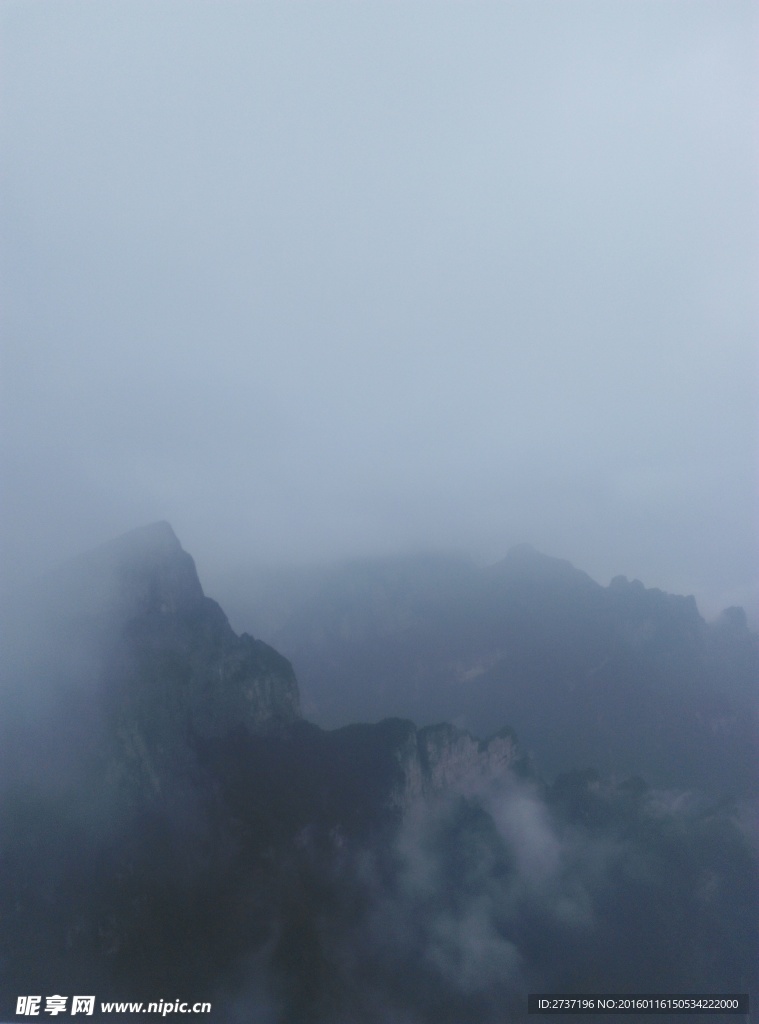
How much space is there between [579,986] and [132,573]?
70.1 feet

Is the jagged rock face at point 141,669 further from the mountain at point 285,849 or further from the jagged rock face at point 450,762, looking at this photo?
the jagged rock face at point 450,762

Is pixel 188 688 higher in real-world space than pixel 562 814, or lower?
higher

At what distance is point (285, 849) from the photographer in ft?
104

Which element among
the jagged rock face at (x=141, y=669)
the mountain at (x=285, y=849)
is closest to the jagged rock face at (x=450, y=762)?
the mountain at (x=285, y=849)

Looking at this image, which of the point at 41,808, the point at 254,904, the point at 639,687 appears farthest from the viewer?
the point at 639,687

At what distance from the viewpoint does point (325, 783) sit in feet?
108

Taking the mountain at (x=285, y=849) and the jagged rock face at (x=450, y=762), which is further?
the jagged rock face at (x=450, y=762)

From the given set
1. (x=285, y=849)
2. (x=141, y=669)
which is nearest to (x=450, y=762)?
(x=285, y=849)

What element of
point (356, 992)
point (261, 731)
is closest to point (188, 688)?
point (261, 731)

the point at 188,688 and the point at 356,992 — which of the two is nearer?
the point at 356,992

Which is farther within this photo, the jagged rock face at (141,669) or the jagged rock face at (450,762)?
the jagged rock face at (450,762)

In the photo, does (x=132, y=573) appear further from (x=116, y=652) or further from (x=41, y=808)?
(x=41, y=808)

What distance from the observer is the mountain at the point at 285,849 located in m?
28.4

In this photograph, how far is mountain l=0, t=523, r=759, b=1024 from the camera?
28438 mm
